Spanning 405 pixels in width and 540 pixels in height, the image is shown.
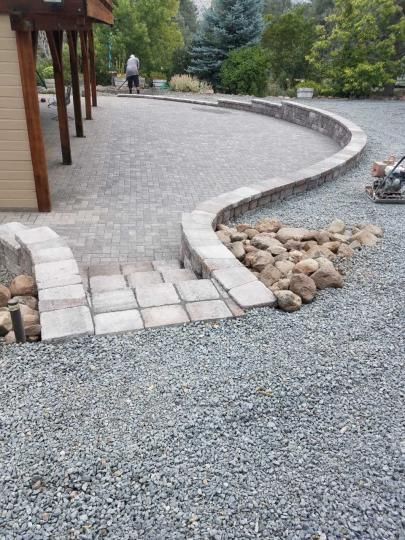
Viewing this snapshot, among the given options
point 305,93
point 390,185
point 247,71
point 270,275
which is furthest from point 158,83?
point 270,275

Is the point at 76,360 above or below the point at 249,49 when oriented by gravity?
below

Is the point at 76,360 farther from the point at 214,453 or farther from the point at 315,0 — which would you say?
the point at 315,0

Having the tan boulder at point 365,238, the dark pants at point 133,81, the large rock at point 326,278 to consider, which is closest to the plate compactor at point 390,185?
the tan boulder at point 365,238

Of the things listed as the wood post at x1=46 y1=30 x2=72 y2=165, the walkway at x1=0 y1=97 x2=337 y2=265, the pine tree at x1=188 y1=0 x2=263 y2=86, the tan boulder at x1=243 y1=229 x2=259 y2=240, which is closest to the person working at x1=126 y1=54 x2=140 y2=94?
the pine tree at x1=188 y1=0 x2=263 y2=86

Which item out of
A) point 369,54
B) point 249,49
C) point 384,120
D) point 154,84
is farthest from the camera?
point 154,84

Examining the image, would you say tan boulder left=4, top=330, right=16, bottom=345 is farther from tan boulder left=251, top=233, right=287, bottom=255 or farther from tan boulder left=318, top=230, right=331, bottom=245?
tan boulder left=318, top=230, right=331, bottom=245

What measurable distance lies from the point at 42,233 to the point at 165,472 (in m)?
2.62

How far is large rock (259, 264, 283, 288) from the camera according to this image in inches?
138

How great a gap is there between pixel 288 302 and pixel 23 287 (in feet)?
6.44

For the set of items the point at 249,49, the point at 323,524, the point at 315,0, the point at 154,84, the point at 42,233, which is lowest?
the point at 323,524

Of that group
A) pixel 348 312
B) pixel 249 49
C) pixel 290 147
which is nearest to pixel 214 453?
pixel 348 312

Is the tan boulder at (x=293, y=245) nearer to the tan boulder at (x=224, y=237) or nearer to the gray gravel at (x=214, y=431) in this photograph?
the tan boulder at (x=224, y=237)

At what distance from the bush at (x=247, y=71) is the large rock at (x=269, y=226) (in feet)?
44.7

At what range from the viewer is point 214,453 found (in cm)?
202
